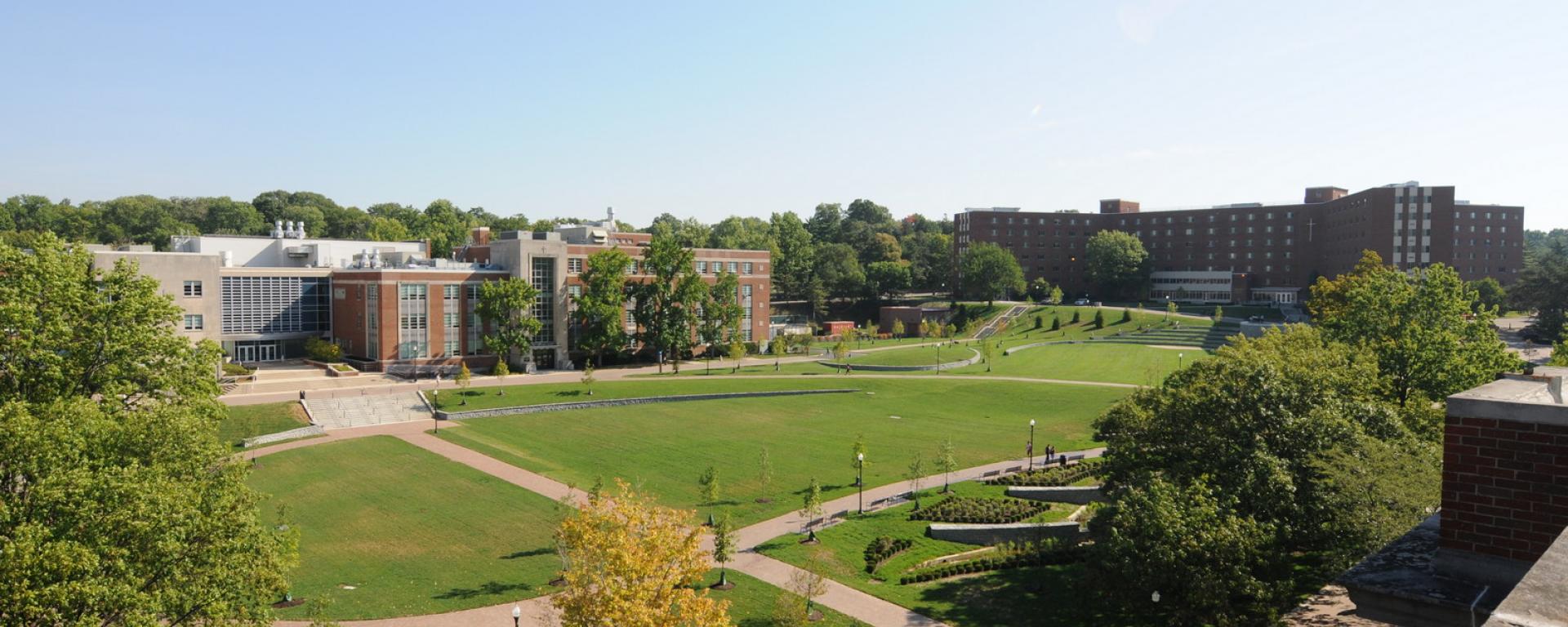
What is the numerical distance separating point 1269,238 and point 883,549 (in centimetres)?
11946

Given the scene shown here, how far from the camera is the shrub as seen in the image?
72750 mm

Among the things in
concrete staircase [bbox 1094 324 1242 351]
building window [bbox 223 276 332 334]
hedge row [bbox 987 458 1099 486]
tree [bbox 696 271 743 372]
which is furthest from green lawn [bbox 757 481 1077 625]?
concrete staircase [bbox 1094 324 1242 351]

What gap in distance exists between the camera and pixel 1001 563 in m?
Result: 31.1

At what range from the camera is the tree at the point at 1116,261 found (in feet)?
425

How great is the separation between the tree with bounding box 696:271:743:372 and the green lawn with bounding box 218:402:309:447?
37.4m

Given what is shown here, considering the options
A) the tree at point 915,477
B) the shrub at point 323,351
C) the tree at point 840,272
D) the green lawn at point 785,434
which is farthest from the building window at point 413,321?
the tree at point 840,272

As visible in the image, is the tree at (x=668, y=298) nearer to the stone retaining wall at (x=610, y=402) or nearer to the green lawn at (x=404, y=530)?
the stone retaining wall at (x=610, y=402)

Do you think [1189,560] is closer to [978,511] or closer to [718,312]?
[978,511]

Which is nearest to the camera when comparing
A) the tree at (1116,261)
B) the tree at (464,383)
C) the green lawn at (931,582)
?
the green lawn at (931,582)

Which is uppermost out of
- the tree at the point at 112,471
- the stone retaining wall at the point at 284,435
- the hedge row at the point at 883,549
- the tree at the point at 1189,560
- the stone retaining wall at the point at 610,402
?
the tree at the point at 112,471

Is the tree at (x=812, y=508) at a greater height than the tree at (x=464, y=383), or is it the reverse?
the tree at (x=464, y=383)

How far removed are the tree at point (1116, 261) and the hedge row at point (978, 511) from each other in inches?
3942

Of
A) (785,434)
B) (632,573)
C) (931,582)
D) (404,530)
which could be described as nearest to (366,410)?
(404,530)

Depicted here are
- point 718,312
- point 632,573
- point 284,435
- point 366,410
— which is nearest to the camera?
point 632,573
